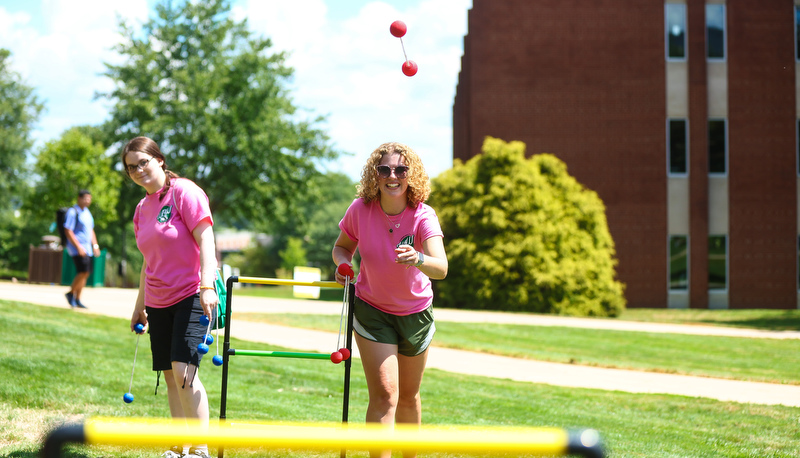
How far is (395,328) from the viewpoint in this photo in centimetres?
427

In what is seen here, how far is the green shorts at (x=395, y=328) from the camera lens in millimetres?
4227

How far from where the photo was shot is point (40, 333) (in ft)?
33.8

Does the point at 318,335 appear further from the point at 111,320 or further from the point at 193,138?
the point at 193,138

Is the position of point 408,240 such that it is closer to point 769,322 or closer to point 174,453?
point 174,453

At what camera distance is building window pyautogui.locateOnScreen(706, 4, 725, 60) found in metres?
26.8

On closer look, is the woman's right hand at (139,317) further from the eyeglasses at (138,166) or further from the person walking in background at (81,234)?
the person walking in background at (81,234)

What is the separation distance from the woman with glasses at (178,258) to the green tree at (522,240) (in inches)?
689

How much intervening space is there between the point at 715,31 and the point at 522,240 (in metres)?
11.6

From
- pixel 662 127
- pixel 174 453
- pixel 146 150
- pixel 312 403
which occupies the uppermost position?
pixel 662 127

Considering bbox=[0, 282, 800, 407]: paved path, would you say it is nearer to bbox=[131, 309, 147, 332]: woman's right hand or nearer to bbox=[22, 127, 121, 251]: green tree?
bbox=[131, 309, 147, 332]: woman's right hand

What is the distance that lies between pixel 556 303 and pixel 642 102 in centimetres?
887

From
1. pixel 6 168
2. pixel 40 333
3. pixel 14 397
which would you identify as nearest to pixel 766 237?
pixel 40 333

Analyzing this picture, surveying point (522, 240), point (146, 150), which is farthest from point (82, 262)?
point (522, 240)

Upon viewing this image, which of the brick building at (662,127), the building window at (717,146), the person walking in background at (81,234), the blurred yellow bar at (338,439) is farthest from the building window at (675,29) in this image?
the blurred yellow bar at (338,439)
